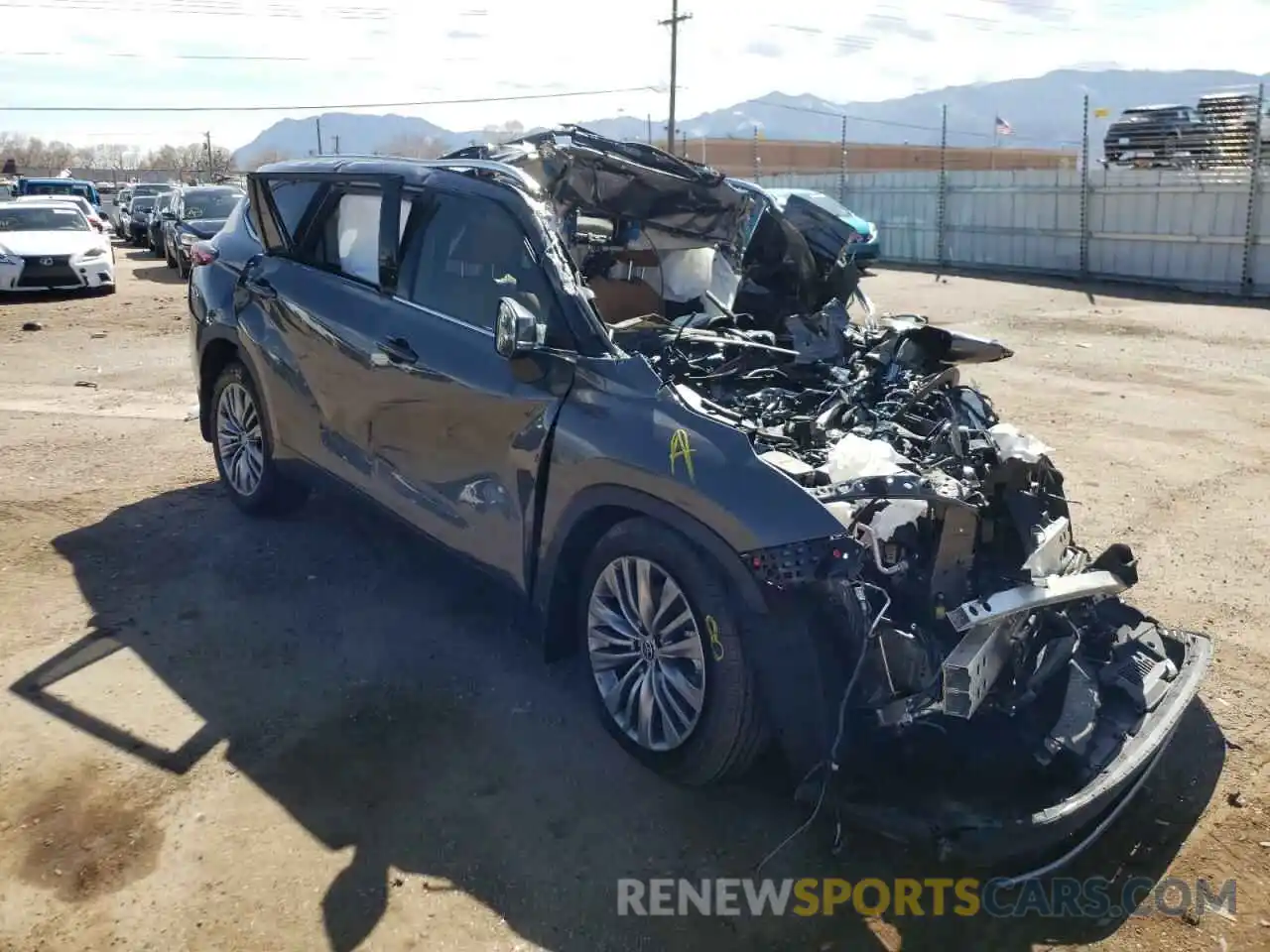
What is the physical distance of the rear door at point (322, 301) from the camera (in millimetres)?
4605

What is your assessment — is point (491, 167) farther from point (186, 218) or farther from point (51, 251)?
point (186, 218)

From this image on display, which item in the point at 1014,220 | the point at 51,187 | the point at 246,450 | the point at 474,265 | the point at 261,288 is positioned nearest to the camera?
the point at 474,265

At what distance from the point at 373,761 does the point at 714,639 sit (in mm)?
1338

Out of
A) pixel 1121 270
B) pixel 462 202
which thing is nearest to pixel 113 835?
pixel 462 202

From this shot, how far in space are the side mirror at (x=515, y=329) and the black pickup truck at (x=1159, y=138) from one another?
1881 cm

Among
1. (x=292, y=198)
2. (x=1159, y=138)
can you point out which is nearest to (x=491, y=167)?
(x=292, y=198)

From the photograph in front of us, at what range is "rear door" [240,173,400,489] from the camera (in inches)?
181

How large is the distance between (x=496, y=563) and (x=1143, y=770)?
2.28 m

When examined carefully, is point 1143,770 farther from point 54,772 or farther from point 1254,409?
point 1254,409

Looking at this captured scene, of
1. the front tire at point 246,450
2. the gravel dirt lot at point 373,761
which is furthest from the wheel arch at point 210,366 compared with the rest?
the gravel dirt lot at point 373,761

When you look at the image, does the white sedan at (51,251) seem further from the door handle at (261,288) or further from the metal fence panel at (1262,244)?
the metal fence panel at (1262,244)

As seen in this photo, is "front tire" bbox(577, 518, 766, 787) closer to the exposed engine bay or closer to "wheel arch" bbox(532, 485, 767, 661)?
"wheel arch" bbox(532, 485, 767, 661)

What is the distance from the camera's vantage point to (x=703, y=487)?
325cm

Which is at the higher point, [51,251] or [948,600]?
[51,251]
